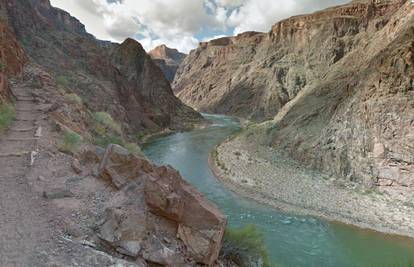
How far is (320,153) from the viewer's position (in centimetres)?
2533

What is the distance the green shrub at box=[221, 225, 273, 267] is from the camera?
7740 millimetres

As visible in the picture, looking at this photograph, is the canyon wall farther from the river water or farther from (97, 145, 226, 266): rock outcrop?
(97, 145, 226, 266): rock outcrop

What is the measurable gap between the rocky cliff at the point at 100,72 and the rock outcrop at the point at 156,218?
1629 centimetres

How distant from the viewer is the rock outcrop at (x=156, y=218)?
18.2ft

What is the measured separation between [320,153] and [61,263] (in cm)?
2337

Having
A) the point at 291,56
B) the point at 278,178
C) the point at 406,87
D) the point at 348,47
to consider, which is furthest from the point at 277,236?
the point at 291,56

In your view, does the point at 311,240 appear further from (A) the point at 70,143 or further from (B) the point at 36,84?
(B) the point at 36,84

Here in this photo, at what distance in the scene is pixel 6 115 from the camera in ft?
32.0

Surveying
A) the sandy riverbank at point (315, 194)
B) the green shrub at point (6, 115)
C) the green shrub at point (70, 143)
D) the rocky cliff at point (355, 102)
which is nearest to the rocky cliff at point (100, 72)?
the green shrub at point (6, 115)

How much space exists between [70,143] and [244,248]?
5281mm

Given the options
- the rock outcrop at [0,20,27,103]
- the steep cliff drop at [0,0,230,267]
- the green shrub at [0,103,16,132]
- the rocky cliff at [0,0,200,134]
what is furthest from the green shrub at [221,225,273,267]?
the rocky cliff at [0,0,200,134]

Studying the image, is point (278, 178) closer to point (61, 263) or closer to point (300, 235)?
point (300, 235)

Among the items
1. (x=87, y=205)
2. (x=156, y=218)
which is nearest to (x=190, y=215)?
(x=156, y=218)

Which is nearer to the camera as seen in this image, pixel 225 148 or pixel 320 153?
pixel 320 153
